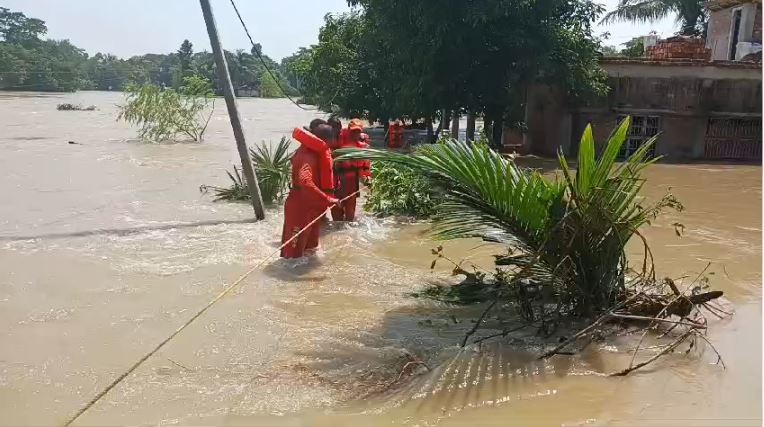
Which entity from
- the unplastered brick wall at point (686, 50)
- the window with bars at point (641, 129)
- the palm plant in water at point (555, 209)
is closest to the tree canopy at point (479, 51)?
the window with bars at point (641, 129)

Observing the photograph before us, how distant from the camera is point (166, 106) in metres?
21.8

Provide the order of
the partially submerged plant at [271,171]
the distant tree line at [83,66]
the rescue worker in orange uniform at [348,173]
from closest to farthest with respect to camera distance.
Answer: the rescue worker in orange uniform at [348,173] < the partially submerged plant at [271,171] < the distant tree line at [83,66]

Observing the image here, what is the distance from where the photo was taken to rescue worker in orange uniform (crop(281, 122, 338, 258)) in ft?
20.9

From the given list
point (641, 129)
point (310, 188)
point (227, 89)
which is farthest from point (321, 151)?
point (641, 129)

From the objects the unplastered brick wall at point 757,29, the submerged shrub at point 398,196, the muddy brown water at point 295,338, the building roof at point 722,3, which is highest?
the building roof at point 722,3

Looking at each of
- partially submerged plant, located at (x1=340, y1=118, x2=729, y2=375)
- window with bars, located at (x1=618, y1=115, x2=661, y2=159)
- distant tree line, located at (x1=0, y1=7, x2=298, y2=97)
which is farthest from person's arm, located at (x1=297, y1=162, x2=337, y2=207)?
distant tree line, located at (x1=0, y1=7, x2=298, y2=97)

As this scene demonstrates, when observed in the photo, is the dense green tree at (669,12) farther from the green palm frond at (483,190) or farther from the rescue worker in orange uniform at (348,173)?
the green palm frond at (483,190)

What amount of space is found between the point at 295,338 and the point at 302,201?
6.19 feet

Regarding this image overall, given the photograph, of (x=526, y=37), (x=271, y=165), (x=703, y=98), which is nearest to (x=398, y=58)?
(x=526, y=37)

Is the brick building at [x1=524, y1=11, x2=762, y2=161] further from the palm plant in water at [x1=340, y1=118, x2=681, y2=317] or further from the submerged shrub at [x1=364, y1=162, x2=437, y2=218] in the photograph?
the palm plant in water at [x1=340, y1=118, x2=681, y2=317]

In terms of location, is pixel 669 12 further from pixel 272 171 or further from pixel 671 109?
pixel 272 171

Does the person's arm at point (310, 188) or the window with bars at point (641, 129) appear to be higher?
the window with bars at point (641, 129)

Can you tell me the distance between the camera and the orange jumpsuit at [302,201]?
6344 mm

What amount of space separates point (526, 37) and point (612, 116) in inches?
170
